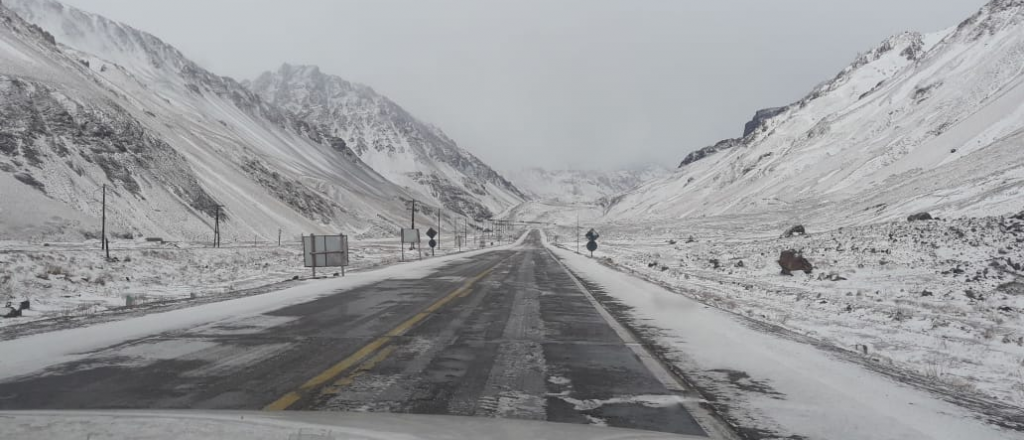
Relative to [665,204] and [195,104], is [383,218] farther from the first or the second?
[665,204]

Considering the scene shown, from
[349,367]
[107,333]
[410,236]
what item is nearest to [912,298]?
[349,367]

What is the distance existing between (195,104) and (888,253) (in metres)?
166

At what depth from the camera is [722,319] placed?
37.8 feet

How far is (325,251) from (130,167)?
56.6 meters

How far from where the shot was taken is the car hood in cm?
379

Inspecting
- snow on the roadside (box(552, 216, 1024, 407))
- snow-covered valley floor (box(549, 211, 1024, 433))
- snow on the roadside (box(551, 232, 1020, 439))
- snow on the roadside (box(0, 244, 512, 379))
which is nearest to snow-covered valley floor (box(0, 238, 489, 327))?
snow on the roadside (box(0, 244, 512, 379))

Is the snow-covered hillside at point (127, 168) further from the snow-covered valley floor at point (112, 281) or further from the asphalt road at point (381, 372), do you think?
the asphalt road at point (381, 372)

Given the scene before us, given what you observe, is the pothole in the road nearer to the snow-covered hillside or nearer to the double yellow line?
the double yellow line

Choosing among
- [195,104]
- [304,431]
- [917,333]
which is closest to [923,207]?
[917,333]

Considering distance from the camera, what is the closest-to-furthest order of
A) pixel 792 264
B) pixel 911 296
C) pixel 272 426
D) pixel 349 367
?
1. pixel 272 426
2. pixel 349 367
3. pixel 911 296
4. pixel 792 264

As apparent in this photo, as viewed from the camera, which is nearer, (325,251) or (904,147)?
(325,251)

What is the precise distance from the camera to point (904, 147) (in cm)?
9581

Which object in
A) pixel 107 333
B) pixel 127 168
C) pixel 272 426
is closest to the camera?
pixel 272 426

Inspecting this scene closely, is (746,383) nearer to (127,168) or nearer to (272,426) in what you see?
(272,426)
